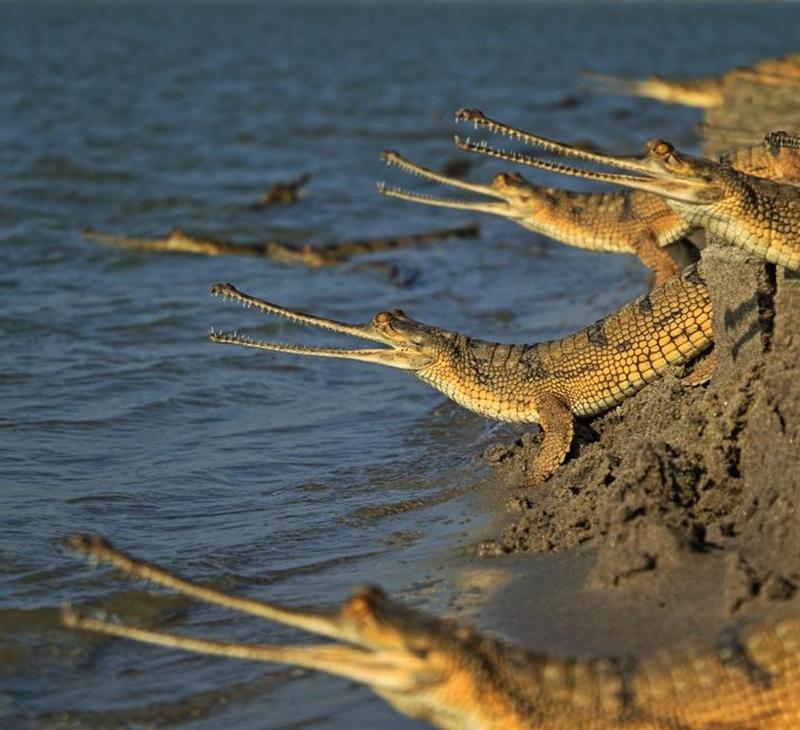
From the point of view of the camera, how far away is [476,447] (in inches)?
305

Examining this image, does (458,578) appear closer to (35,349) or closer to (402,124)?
(35,349)

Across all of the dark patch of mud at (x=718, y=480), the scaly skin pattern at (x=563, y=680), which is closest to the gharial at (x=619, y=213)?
the dark patch of mud at (x=718, y=480)

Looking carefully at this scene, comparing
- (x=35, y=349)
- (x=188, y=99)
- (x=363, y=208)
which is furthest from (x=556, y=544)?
(x=188, y=99)

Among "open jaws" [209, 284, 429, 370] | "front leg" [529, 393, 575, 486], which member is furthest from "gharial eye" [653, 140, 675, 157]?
"open jaws" [209, 284, 429, 370]

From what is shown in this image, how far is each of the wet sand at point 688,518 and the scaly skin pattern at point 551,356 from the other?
1.61ft

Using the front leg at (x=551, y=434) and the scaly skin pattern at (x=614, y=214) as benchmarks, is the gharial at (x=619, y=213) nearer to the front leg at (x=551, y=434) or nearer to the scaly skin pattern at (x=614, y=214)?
the scaly skin pattern at (x=614, y=214)

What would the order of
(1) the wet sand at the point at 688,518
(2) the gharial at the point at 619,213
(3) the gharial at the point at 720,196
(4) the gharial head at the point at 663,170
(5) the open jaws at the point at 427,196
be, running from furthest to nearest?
(2) the gharial at the point at 619,213 → (5) the open jaws at the point at 427,196 → (3) the gharial at the point at 720,196 → (4) the gharial head at the point at 663,170 → (1) the wet sand at the point at 688,518

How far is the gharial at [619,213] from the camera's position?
8.59 m

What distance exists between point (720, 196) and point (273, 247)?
28.6ft

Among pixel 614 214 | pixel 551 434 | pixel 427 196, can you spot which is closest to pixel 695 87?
pixel 614 214

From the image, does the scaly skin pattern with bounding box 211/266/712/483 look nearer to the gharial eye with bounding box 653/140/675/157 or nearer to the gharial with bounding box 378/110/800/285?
the gharial with bounding box 378/110/800/285

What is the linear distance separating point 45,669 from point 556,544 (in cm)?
192

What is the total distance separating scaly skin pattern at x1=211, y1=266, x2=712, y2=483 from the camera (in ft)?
22.0

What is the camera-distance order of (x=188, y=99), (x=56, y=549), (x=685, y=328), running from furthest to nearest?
1. (x=188, y=99)
2. (x=685, y=328)
3. (x=56, y=549)
